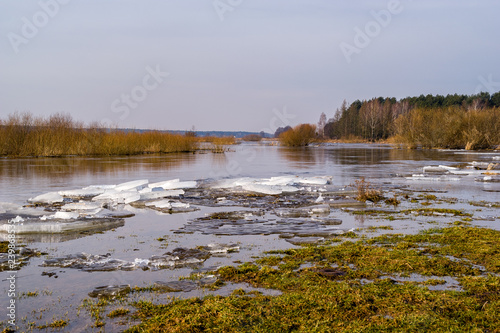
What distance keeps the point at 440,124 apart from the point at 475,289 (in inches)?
2019

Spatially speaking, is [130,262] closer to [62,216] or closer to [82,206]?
[62,216]

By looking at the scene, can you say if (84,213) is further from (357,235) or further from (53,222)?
(357,235)

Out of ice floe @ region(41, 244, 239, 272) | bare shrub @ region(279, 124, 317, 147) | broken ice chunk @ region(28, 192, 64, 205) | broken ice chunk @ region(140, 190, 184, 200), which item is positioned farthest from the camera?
bare shrub @ region(279, 124, 317, 147)

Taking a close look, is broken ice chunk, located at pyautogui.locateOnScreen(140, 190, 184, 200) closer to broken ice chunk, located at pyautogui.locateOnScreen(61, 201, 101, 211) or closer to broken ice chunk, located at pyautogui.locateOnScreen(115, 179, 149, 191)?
broken ice chunk, located at pyautogui.locateOnScreen(115, 179, 149, 191)

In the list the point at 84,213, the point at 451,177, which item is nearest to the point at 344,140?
the point at 451,177

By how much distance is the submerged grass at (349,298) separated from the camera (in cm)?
410

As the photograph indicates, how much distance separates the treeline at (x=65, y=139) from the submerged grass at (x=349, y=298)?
3146 centimetres

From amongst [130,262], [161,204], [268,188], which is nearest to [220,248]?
[130,262]

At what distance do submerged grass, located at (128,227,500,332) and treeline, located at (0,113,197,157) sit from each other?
103ft

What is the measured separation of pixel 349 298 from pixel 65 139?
33.9 metres

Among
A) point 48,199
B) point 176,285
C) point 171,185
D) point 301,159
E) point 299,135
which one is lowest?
point 176,285

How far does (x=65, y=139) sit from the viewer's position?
34406 mm

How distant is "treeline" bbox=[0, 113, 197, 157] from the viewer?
32781 millimetres

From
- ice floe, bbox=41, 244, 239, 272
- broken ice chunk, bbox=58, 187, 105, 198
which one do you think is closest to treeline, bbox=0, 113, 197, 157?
broken ice chunk, bbox=58, 187, 105, 198
